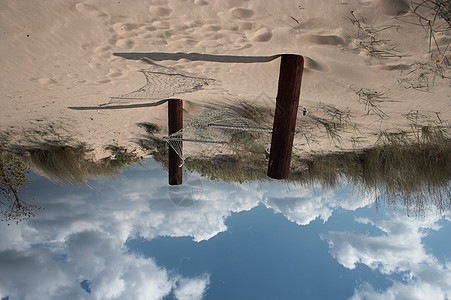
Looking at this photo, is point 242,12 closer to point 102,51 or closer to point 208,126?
point 102,51

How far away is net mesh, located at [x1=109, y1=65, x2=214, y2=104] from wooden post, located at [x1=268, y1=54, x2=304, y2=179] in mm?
1448

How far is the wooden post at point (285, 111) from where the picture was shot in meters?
4.60

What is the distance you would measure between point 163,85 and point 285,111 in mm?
2078

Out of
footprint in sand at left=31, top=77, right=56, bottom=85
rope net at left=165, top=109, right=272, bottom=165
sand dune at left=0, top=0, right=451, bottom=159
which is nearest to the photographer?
sand dune at left=0, top=0, right=451, bottom=159

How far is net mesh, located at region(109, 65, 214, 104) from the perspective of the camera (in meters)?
5.45

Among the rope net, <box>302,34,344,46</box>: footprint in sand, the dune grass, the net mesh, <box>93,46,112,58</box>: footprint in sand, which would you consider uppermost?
<box>302,34,344,46</box>: footprint in sand

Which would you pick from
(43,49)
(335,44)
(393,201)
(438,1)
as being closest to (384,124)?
(393,201)

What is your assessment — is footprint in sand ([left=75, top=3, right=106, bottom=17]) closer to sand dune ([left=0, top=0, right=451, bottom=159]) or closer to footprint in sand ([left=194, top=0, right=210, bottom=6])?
sand dune ([left=0, top=0, right=451, bottom=159])

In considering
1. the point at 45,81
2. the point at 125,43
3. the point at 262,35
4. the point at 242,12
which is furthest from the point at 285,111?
the point at 45,81

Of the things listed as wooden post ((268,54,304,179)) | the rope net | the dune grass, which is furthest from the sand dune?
the dune grass

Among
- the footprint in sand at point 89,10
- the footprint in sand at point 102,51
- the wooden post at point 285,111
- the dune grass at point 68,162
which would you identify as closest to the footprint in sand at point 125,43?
the footprint in sand at point 102,51

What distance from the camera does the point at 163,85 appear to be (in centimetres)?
586

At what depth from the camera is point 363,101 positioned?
618 centimetres

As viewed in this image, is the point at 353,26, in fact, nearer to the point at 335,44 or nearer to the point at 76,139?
the point at 335,44
